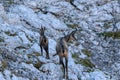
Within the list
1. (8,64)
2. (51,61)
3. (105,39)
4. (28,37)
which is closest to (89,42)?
(105,39)

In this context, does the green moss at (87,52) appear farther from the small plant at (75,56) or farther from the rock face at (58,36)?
the small plant at (75,56)

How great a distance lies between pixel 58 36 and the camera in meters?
28.0

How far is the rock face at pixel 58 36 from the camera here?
20281mm

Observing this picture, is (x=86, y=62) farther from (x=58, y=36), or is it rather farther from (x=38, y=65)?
(x=58, y=36)

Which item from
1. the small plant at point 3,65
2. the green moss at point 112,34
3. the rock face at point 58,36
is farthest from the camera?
the green moss at point 112,34

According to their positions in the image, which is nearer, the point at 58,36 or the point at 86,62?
the point at 86,62

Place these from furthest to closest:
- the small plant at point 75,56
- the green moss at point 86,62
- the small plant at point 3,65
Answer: the small plant at point 75,56 < the green moss at point 86,62 < the small plant at point 3,65

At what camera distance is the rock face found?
66.5 feet

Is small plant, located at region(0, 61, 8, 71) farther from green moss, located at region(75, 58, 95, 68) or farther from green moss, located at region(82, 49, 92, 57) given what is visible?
green moss, located at region(82, 49, 92, 57)

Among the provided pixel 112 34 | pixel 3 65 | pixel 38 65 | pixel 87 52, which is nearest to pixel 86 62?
pixel 87 52

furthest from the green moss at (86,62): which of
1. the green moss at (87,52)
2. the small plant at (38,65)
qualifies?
the small plant at (38,65)

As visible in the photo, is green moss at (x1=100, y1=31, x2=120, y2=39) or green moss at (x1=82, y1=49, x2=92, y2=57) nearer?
green moss at (x1=82, y1=49, x2=92, y2=57)

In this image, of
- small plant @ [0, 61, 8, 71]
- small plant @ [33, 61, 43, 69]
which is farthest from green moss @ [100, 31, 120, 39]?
small plant @ [0, 61, 8, 71]

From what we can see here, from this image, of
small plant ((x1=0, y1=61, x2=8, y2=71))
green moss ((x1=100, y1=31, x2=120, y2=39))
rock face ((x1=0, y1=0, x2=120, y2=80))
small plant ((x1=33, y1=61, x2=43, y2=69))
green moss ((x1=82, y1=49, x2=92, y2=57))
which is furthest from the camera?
green moss ((x1=100, y1=31, x2=120, y2=39))
